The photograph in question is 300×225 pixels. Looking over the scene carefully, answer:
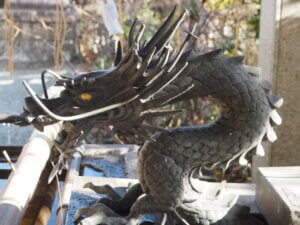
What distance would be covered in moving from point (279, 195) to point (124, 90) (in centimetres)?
70

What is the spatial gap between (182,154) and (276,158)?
137cm

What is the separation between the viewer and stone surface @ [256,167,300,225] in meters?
1.46

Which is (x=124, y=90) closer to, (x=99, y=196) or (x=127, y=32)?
(x=99, y=196)

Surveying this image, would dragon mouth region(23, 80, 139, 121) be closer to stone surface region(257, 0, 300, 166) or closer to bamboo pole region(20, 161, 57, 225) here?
bamboo pole region(20, 161, 57, 225)

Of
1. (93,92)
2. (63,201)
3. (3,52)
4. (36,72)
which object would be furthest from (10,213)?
(3,52)

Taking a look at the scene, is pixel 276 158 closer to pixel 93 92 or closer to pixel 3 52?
pixel 93 92

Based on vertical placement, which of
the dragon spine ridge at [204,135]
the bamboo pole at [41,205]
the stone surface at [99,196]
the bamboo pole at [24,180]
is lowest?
the bamboo pole at [41,205]

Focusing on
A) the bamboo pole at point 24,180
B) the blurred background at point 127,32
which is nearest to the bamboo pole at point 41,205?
the bamboo pole at point 24,180

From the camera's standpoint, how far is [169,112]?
55.1 inches

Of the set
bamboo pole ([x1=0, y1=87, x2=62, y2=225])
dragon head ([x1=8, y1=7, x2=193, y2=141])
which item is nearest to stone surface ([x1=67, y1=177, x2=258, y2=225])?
bamboo pole ([x1=0, y1=87, x2=62, y2=225])

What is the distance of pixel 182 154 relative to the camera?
1504 millimetres

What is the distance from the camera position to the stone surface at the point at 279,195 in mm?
1460

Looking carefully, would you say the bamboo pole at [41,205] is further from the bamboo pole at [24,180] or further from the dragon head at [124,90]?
the dragon head at [124,90]

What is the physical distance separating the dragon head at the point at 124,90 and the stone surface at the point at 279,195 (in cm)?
55
